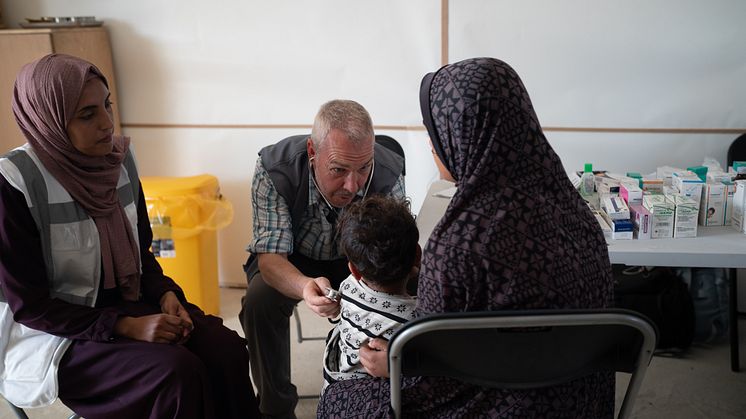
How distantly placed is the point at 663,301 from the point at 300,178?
165 centimetres

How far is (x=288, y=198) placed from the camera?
215 cm

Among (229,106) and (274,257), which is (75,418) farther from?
(229,106)

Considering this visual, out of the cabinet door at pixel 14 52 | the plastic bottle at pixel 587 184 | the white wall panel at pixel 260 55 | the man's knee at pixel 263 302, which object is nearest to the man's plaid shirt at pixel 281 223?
the man's knee at pixel 263 302

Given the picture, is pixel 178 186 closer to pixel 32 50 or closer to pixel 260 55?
pixel 260 55

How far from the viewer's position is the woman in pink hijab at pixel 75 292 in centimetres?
166

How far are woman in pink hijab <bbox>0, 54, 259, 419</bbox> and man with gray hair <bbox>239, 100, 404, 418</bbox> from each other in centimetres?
34

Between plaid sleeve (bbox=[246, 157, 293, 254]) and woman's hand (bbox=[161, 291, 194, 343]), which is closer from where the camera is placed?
woman's hand (bbox=[161, 291, 194, 343])

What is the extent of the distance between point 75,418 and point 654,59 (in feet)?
8.81

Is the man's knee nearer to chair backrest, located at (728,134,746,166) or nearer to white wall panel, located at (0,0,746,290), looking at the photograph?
white wall panel, located at (0,0,746,290)

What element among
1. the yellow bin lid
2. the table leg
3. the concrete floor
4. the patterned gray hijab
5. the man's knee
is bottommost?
the concrete floor

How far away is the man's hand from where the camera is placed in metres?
1.74

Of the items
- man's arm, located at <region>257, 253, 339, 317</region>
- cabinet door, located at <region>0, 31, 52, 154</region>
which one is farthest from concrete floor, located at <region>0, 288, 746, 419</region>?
cabinet door, located at <region>0, 31, 52, 154</region>

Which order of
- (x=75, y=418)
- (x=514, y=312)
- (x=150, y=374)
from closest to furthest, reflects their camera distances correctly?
(x=514, y=312)
(x=150, y=374)
(x=75, y=418)

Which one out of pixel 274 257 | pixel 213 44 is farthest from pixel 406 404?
pixel 213 44
